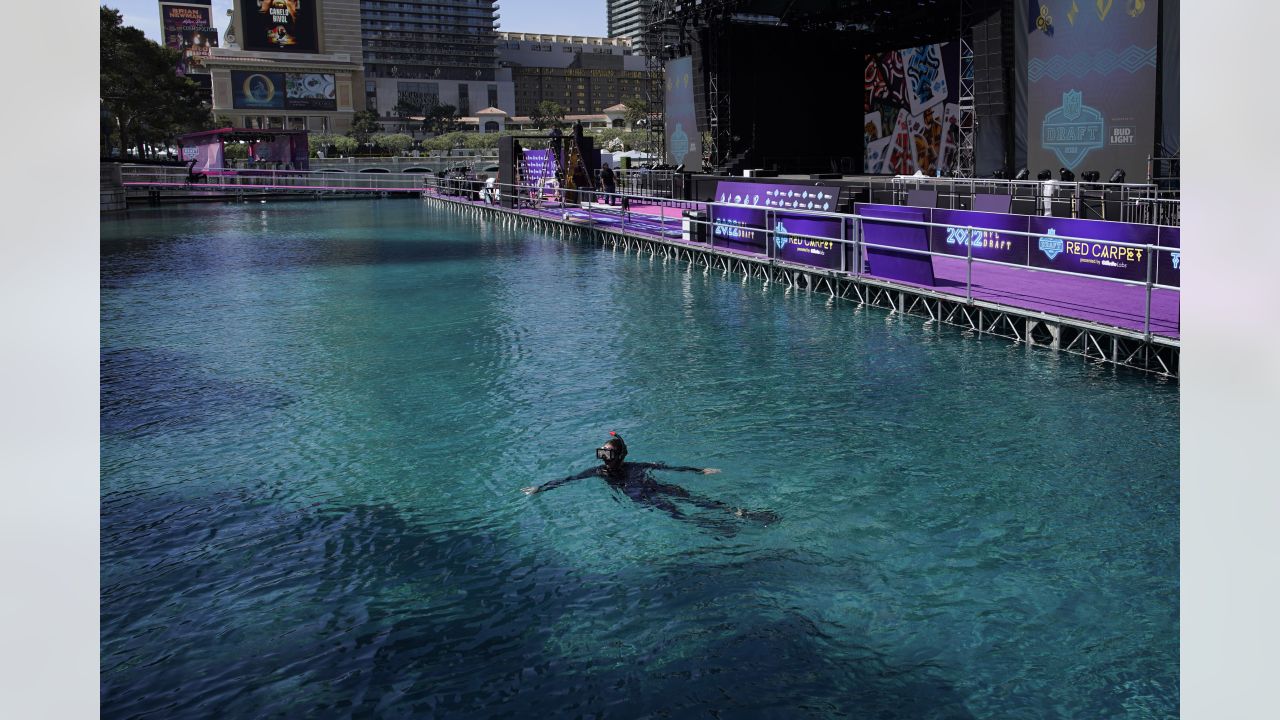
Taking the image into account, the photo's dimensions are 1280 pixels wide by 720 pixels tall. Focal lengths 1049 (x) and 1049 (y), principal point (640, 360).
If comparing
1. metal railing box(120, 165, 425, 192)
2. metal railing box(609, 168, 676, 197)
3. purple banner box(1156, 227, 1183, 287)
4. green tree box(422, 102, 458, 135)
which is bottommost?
purple banner box(1156, 227, 1183, 287)

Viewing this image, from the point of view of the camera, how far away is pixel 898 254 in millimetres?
18266

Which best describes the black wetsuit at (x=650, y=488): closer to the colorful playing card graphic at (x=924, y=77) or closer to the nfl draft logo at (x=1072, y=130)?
the nfl draft logo at (x=1072, y=130)

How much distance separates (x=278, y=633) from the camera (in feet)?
21.4

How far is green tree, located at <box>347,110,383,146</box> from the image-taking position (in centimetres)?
14738

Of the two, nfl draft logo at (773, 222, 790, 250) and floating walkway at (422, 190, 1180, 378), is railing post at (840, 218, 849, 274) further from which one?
nfl draft logo at (773, 222, 790, 250)

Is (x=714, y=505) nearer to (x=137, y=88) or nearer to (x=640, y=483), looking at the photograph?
(x=640, y=483)

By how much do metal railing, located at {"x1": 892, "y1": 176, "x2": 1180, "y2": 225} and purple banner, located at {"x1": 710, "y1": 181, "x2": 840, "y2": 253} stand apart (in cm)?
491

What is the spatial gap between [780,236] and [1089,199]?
333 inches

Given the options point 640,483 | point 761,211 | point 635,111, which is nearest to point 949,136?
point 761,211

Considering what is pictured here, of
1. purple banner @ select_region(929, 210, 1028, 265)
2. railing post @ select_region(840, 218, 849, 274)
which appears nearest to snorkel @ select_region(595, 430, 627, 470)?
purple banner @ select_region(929, 210, 1028, 265)

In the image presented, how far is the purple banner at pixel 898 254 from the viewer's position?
1756 cm

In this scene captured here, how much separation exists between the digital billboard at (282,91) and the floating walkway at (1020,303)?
137096mm
